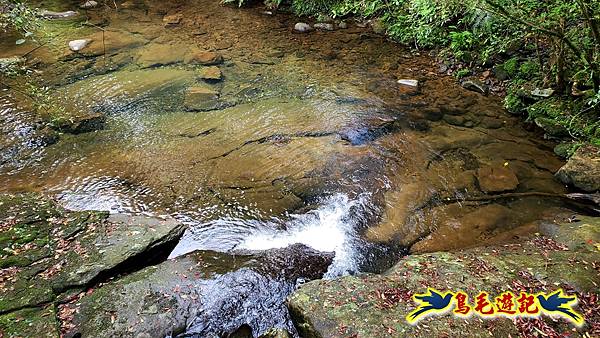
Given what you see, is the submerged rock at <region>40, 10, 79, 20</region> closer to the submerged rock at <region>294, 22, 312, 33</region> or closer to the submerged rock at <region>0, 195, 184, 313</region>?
the submerged rock at <region>294, 22, 312, 33</region>

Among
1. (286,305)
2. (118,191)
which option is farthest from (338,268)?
(118,191)

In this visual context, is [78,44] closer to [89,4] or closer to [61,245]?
[89,4]

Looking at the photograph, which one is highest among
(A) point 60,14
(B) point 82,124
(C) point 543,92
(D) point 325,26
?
(C) point 543,92

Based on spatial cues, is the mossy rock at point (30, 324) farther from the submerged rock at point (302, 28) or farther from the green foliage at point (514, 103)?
the submerged rock at point (302, 28)

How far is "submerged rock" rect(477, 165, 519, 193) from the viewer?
5547 millimetres

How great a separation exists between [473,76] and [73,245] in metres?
7.91

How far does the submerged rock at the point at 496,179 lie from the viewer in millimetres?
5547

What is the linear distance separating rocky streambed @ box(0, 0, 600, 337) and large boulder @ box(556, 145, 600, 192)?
26 mm

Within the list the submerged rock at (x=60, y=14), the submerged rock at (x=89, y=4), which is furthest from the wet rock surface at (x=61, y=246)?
the submerged rock at (x=89, y=4)

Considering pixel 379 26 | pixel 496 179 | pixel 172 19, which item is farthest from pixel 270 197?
pixel 172 19

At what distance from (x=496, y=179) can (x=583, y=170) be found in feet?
3.50

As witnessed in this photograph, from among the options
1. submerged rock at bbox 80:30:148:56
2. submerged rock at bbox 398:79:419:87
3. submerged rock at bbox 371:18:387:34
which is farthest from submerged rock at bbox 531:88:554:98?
submerged rock at bbox 80:30:148:56

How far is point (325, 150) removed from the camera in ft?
21.1

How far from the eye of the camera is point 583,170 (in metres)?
5.32
